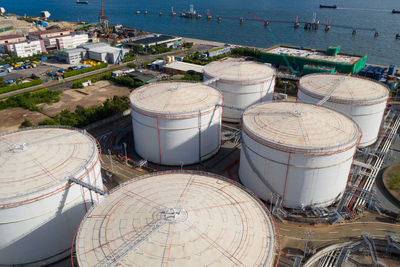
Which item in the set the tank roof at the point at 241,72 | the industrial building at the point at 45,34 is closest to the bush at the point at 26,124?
the tank roof at the point at 241,72

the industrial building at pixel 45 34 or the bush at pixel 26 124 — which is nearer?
the bush at pixel 26 124

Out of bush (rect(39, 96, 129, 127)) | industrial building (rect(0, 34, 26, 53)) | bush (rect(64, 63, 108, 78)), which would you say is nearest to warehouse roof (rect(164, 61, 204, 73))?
bush (rect(64, 63, 108, 78))

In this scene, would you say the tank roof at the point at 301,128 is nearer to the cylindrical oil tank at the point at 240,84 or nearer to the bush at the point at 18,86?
the cylindrical oil tank at the point at 240,84

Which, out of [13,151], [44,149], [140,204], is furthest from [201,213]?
[13,151]

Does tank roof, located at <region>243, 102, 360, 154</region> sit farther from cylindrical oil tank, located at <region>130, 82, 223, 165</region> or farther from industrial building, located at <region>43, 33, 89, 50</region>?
industrial building, located at <region>43, 33, 89, 50</region>

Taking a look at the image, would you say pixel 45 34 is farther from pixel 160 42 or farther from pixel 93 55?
pixel 160 42

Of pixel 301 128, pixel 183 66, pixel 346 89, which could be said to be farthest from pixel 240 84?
pixel 183 66

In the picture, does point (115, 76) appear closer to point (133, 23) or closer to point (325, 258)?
point (325, 258)
